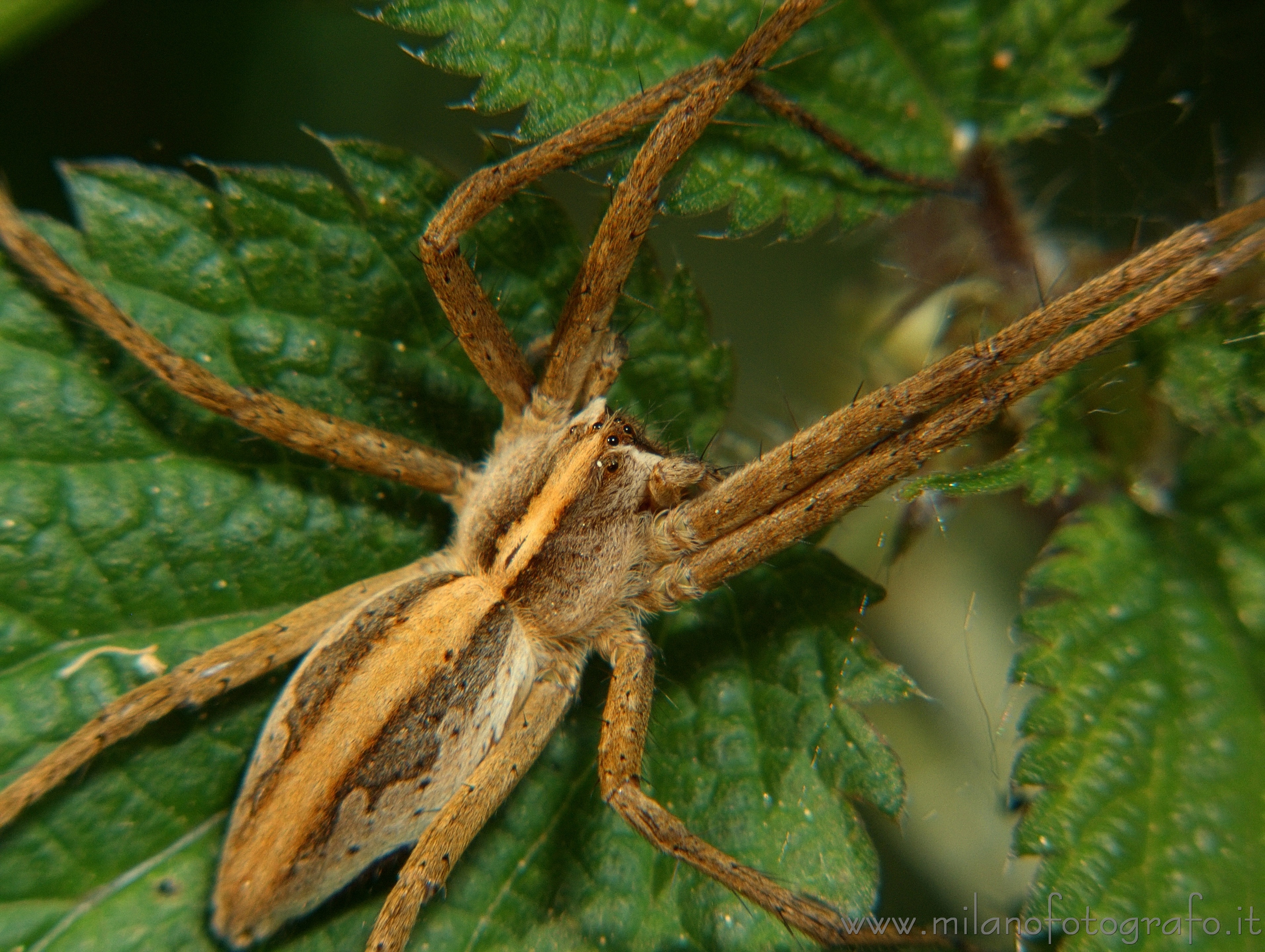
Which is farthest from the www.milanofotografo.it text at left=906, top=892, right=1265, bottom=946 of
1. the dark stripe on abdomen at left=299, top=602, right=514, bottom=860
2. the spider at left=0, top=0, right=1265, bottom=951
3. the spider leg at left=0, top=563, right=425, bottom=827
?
the spider leg at left=0, top=563, right=425, bottom=827

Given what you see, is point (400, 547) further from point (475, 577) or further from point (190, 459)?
point (190, 459)

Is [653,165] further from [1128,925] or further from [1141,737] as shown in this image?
[1128,925]

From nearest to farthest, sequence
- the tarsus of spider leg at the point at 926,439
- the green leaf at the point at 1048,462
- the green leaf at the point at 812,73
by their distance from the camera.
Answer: the tarsus of spider leg at the point at 926,439, the green leaf at the point at 1048,462, the green leaf at the point at 812,73

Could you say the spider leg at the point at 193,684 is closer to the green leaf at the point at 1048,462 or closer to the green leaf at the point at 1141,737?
the green leaf at the point at 1048,462

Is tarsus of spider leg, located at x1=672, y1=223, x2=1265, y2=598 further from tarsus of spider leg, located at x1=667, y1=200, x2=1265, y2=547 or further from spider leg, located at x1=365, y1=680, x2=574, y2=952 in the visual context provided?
spider leg, located at x1=365, y1=680, x2=574, y2=952

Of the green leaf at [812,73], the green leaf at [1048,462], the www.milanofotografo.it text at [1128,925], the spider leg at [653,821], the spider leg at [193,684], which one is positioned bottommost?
the spider leg at [193,684]

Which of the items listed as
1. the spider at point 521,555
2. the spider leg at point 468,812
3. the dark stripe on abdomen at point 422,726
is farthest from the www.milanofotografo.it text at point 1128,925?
the dark stripe on abdomen at point 422,726
